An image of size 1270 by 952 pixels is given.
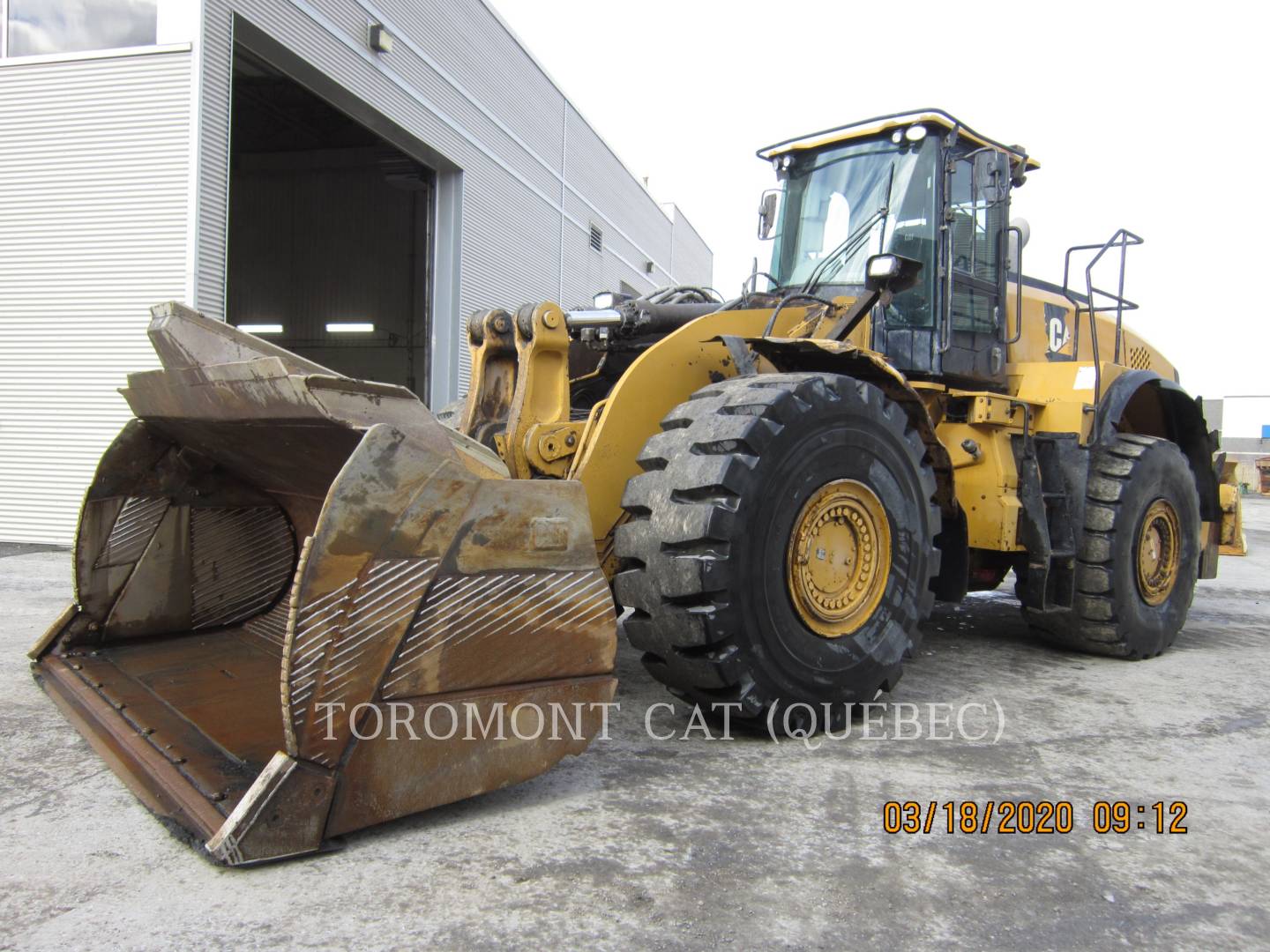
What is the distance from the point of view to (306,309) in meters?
21.8

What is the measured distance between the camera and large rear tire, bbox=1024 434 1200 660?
5555 millimetres

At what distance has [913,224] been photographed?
5.18 metres

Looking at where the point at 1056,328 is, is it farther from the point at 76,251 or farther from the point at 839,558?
the point at 76,251

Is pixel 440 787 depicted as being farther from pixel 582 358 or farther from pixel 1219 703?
pixel 1219 703

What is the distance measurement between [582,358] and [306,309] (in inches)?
717

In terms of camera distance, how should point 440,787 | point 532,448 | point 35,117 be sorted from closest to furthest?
point 440,787, point 532,448, point 35,117

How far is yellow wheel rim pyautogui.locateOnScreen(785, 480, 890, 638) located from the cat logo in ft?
10.6

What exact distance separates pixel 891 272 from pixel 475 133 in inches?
476

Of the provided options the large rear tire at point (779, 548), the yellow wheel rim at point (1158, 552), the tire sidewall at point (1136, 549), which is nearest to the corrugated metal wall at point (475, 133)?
the large rear tire at point (779, 548)

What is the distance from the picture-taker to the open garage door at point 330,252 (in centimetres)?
1978

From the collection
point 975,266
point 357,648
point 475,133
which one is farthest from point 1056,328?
point 475,133

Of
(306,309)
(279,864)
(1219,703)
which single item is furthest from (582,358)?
(306,309)

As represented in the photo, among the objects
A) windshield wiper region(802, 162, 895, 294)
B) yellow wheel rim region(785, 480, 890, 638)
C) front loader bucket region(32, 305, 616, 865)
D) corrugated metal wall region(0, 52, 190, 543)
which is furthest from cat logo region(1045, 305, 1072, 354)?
corrugated metal wall region(0, 52, 190, 543)

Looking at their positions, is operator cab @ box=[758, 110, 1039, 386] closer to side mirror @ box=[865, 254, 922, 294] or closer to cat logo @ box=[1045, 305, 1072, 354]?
side mirror @ box=[865, 254, 922, 294]
